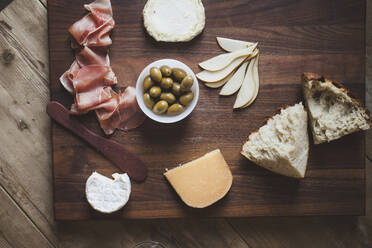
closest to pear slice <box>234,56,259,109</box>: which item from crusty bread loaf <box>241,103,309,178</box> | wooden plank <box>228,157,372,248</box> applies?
crusty bread loaf <box>241,103,309,178</box>

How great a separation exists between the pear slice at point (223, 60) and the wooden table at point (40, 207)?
71 centimetres

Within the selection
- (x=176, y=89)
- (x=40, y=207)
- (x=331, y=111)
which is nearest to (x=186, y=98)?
(x=176, y=89)

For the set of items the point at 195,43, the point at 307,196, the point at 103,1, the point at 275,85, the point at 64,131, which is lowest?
the point at 307,196

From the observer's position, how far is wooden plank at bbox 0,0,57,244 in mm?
1613

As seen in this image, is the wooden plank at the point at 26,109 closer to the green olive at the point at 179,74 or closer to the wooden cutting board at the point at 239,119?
the wooden cutting board at the point at 239,119

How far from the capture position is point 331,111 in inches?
60.1

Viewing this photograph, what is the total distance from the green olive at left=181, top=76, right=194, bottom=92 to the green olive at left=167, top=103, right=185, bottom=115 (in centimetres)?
8

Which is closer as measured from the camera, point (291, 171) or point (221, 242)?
point (291, 171)

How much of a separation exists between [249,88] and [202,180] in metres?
0.52

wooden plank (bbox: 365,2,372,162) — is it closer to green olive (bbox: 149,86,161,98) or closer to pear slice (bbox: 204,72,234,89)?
pear slice (bbox: 204,72,234,89)

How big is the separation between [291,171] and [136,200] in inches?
31.0

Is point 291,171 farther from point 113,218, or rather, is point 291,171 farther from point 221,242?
point 113,218

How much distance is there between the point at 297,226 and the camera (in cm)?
170

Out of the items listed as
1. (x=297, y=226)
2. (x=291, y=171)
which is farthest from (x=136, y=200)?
(x=297, y=226)
